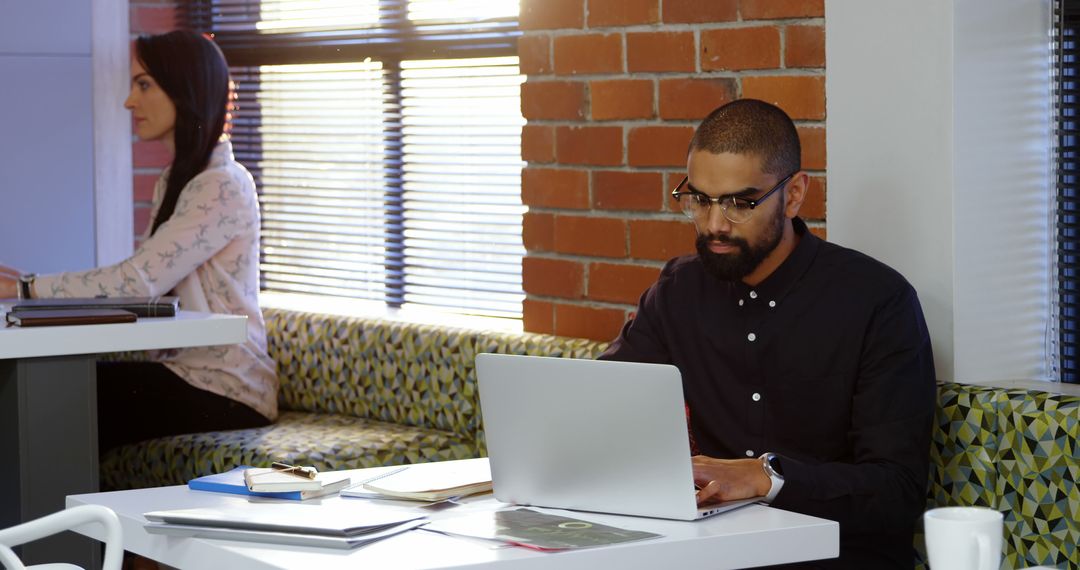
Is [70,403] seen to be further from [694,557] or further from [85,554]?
[694,557]

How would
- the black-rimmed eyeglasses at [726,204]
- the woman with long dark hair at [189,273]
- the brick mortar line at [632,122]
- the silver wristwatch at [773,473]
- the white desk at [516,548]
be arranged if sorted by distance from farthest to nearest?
the woman with long dark hair at [189,273] < the brick mortar line at [632,122] < the black-rimmed eyeglasses at [726,204] < the silver wristwatch at [773,473] < the white desk at [516,548]

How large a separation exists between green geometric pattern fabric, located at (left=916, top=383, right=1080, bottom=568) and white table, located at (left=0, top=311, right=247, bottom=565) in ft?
5.04

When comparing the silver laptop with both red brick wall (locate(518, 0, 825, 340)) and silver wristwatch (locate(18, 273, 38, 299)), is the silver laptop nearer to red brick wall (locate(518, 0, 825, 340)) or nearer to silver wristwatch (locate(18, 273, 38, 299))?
red brick wall (locate(518, 0, 825, 340))

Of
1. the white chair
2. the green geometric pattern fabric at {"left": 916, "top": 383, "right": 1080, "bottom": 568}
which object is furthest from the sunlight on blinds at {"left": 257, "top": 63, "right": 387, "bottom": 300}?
the white chair

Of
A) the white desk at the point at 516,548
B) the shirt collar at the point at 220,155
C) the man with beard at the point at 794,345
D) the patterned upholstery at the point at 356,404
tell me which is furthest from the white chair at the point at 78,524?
the shirt collar at the point at 220,155

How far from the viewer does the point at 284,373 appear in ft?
13.2

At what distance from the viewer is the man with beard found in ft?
7.55

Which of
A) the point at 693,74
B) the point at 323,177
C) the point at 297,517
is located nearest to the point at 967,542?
the point at 297,517

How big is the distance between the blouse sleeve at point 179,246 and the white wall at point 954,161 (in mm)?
1633

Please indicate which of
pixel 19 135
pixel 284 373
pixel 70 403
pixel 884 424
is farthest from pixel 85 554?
pixel 19 135

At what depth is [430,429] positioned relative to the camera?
361 cm

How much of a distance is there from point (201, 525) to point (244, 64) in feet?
9.90

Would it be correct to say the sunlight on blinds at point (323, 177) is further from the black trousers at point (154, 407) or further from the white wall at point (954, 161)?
the white wall at point (954, 161)

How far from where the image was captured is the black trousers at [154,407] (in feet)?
12.2
